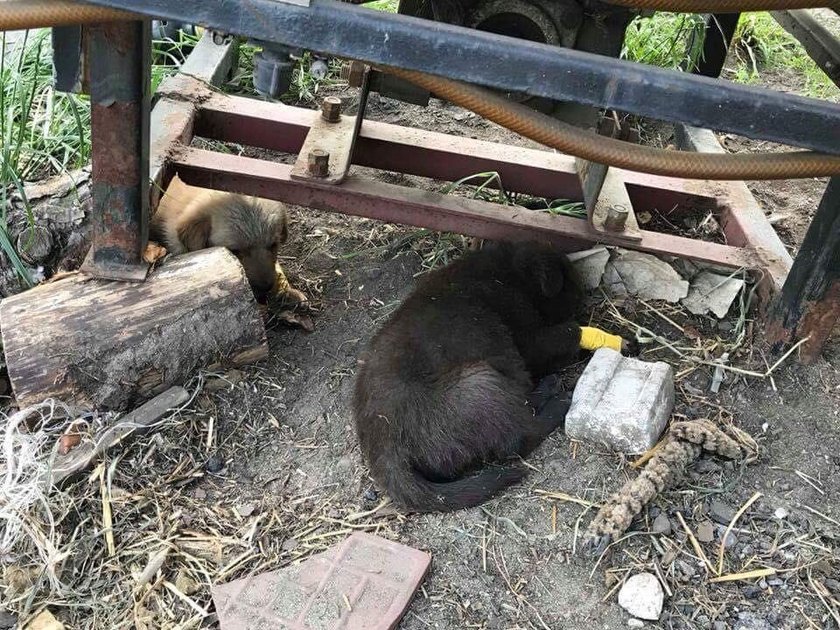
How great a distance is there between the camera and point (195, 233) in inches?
169

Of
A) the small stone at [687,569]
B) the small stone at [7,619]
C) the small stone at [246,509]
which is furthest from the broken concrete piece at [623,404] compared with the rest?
the small stone at [7,619]

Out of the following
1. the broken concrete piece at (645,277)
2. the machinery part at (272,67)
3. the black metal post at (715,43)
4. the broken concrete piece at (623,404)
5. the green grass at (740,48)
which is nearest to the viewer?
the machinery part at (272,67)

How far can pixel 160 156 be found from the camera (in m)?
3.96

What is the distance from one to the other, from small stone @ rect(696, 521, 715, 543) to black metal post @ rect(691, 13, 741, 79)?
3159 mm

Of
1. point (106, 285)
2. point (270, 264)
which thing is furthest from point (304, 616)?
point (270, 264)

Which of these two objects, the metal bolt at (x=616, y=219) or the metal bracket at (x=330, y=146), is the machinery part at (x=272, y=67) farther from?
the metal bolt at (x=616, y=219)

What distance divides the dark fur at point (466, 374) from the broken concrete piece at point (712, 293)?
1.92 ft

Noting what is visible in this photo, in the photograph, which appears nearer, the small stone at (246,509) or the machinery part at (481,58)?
the machinery part at (481,58)

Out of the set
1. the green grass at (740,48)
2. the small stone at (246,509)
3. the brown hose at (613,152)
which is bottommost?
the small stone at (246,509)

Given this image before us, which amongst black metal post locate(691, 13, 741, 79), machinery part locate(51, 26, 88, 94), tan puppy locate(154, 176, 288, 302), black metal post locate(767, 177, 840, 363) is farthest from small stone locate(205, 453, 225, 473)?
black metal post locate(691, 13, 741, 79)

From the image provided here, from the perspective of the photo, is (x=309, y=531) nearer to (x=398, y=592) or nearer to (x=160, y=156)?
(x=398, y=592)

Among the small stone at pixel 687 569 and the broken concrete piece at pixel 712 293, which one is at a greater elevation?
the broken concrete piece at pixel 712 293

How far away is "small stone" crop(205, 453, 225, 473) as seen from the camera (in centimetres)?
324

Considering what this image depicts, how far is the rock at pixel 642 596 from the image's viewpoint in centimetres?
272
